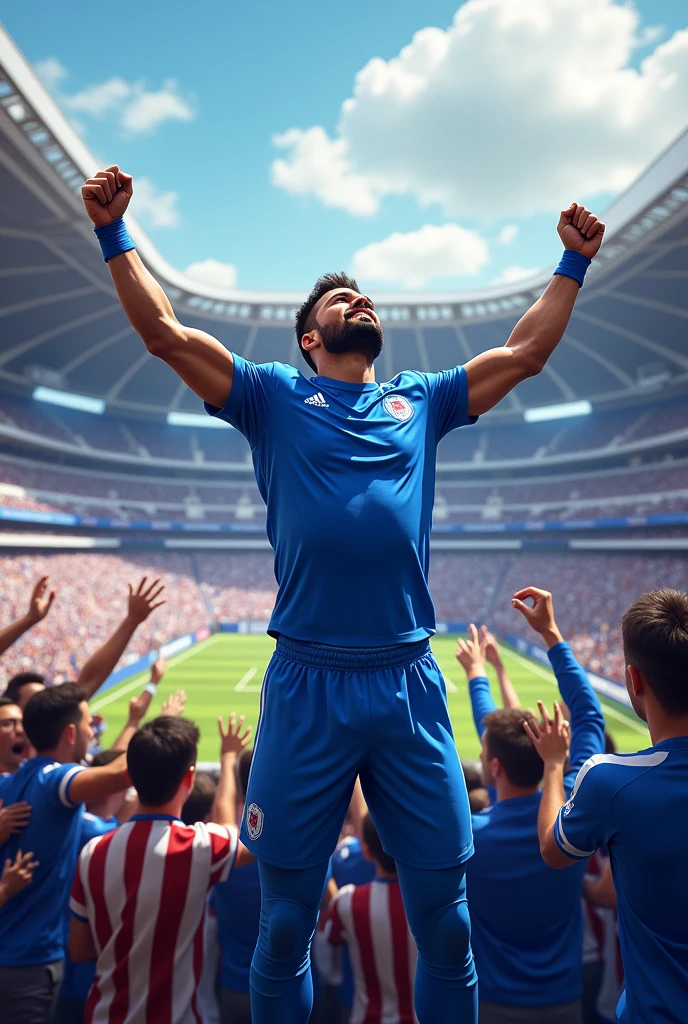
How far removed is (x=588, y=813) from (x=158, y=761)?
162cm

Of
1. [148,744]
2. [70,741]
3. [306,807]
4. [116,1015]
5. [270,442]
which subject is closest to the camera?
[306,807]

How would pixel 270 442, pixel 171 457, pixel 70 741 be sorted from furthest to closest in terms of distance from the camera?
pixel 171 457 < pixel 70 741 < pixel 270 442

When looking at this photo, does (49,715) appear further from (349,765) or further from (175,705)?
(349,765)

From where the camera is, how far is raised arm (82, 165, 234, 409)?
5.68 feet

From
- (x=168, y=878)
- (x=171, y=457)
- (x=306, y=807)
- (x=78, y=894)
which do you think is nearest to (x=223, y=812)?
(x=168, y=878)

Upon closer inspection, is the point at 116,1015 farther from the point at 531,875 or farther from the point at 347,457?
the point at 347,457

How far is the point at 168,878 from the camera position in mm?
2273

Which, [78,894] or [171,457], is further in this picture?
[171,457]

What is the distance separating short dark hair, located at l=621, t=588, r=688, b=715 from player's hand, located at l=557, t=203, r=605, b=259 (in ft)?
4.19

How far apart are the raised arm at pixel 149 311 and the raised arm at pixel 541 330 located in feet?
2.94

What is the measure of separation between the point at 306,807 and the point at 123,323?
1237 inches

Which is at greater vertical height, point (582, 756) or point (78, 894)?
point (582, 756)

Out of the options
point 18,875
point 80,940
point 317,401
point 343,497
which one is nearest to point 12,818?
point 18,875


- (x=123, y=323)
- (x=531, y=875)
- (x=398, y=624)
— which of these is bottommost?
(x=531, y=875)
